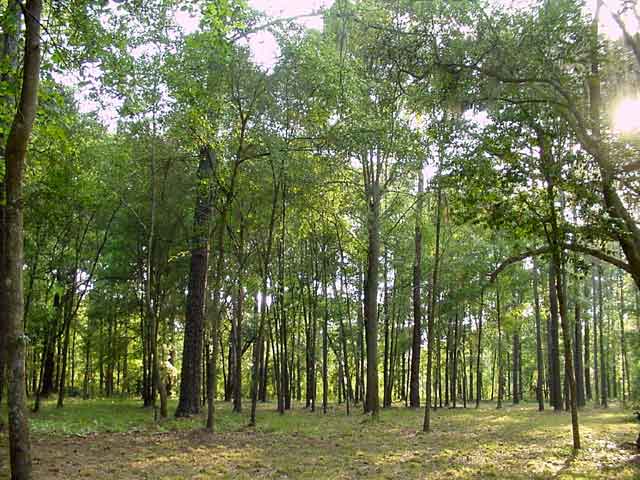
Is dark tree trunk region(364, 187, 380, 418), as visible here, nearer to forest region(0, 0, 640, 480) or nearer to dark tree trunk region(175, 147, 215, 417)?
forest region(0, 0, 640, 480)

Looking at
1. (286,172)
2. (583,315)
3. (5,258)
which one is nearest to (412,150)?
(286,172)

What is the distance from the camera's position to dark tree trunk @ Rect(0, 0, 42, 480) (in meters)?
5.63

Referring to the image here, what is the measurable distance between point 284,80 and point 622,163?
7659mm

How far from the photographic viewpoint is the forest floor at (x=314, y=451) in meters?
7.89

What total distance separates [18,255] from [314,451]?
6845 mm

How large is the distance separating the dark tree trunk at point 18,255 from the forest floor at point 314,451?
4.80 ft

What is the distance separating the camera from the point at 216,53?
11141 millimetres

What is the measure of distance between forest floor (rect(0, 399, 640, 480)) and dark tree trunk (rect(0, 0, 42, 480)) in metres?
1.46

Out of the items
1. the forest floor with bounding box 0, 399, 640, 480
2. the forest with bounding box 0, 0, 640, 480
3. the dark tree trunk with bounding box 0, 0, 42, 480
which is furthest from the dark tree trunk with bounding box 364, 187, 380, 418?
the dark tree trunk with bounding box 0, 0, 42, 480

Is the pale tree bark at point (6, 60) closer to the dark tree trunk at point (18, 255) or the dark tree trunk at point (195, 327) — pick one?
the dark tree trunk at point (18, 255)

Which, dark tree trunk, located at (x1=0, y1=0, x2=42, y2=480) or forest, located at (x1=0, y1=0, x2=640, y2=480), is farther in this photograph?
forest, located at (x1=0, y1=0, x2=640, y2=480)

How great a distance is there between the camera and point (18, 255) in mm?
5938

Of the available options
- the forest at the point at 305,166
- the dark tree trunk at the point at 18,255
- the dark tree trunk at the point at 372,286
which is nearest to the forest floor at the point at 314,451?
the forest at the point at 305,166

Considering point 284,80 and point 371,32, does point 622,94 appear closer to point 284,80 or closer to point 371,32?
point 371,32
